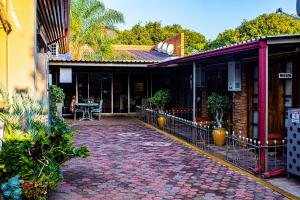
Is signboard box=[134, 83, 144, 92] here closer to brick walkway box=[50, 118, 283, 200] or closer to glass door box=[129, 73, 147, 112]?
glass door box=[129, 73, 147, 112]

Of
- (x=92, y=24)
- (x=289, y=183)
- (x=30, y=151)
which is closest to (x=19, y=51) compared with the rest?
(x=30, y=151)

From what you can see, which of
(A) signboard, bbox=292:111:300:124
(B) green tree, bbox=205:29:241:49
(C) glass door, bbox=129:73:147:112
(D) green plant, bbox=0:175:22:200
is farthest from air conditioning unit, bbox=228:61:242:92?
(B) green tree, bbox=205:29:241:49

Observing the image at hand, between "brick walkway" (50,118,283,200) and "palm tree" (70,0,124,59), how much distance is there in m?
14.5

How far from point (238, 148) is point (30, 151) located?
503cm

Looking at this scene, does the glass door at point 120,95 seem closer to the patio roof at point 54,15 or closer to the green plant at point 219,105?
the patio roof at point 54,15

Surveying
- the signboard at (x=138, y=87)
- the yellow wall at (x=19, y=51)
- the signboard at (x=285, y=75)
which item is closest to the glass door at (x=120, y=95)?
the signboard at (x=138, y=87)

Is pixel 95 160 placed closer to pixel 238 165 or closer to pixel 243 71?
pixel 238 165

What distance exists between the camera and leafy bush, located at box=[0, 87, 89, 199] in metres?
4.32

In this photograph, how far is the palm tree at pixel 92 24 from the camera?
73.9 feet

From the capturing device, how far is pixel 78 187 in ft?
19.0

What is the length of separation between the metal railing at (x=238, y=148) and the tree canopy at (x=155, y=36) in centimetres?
2945

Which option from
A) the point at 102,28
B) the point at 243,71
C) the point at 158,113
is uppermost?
the point at 102,28

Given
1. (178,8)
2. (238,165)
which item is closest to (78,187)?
(238,165)

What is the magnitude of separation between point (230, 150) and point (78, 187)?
13.5 feet
